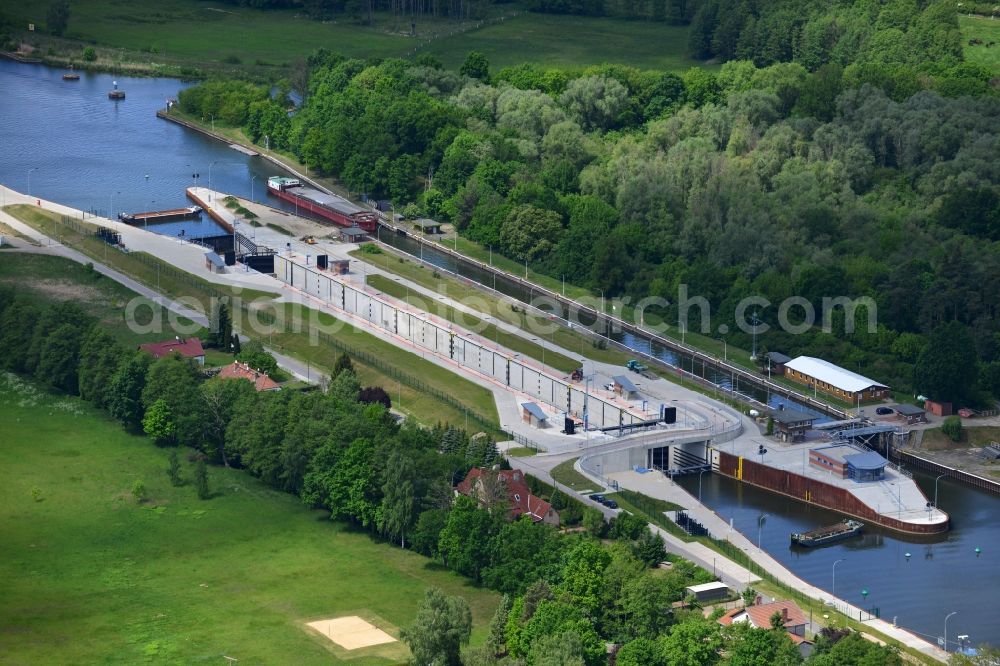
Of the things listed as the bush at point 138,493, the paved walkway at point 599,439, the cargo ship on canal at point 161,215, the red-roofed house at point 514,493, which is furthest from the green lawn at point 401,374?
the cargo ship on canal at point 161,215

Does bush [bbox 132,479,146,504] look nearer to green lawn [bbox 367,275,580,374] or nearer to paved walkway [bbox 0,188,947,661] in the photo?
paved walkway [bbox 0,188,947,661]

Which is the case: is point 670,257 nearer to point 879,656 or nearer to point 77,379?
point 77,379

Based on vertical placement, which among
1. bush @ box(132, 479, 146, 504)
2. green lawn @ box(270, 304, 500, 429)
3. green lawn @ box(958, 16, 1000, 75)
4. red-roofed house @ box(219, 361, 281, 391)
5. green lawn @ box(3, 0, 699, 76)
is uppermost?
green lawn @ box(958, 16, 1000, 75)

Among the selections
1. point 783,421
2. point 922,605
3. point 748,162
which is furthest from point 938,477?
point 748,162

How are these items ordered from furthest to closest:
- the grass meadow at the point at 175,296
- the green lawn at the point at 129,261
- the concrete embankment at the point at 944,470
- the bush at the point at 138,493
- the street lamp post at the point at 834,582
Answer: the green lawn at the point at 129,261 < the grass meadow at the point at 175,296 < the concrete embankment at the point at 944,470 < the bush at the point at 138,493 < the street lamp post at the point at 834,582

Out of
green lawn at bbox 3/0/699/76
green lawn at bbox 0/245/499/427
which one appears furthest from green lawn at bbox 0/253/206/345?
green lawn at bbox 3/0/699/76

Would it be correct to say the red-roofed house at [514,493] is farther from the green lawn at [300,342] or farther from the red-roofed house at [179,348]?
the red-roofed house at [179,348]
